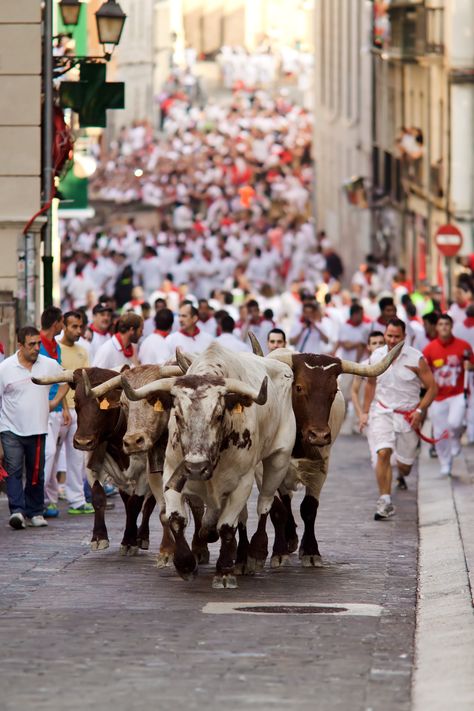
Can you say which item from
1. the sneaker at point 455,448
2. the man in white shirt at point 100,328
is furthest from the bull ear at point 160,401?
the sneaker at point 455,448

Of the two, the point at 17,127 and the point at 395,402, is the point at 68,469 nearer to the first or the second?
the point at 395,402

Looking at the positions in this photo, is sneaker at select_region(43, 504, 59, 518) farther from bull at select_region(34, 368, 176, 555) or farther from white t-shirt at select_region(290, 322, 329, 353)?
white t-shirt at select_region(290, 322, 329, 353)

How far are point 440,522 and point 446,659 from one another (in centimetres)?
615

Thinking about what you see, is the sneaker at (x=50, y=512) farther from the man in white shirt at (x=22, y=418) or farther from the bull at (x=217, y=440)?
the bull at (x=217, y=440)

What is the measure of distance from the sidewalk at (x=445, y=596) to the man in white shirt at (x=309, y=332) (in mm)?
5683

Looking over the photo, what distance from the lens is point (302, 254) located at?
163ft

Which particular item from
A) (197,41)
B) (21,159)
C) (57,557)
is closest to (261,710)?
(57,557)

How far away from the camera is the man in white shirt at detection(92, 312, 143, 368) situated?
18.3 metres

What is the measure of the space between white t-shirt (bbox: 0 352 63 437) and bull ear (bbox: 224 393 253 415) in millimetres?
3707

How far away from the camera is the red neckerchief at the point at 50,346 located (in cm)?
1814

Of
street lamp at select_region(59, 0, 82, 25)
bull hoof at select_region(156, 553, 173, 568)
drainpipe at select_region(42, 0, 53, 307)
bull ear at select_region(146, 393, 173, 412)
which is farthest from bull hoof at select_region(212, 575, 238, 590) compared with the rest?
street lamp at select_region(59, 0, 82, 25)

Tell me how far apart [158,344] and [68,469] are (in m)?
2.55

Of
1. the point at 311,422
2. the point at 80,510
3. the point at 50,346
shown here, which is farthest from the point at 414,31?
the point at 311,422

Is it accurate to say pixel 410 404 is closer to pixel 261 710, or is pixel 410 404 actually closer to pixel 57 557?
pixel 57 557
